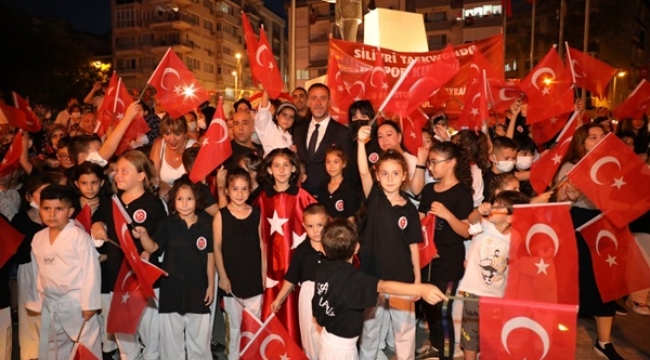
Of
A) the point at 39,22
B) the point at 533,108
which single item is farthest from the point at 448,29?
the point at 533,108

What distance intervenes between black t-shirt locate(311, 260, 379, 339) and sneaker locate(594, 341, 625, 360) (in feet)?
9.43

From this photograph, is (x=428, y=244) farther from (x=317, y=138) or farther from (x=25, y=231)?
(x=25, y=231)

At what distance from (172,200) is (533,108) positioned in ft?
15.9

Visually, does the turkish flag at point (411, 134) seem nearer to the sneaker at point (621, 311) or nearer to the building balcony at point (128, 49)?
the sneaker at point (621, 311)

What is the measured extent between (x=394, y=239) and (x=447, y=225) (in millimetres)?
580

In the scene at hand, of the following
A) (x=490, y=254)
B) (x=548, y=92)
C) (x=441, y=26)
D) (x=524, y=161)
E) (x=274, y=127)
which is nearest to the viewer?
(x=490, y=254)

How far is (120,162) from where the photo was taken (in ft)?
16.2

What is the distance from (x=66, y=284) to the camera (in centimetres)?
452

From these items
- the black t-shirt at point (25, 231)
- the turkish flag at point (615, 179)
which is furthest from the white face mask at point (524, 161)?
the black t-shirt at point (25, 231)

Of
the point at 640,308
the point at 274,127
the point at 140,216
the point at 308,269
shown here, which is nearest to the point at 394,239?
the point at 308,269

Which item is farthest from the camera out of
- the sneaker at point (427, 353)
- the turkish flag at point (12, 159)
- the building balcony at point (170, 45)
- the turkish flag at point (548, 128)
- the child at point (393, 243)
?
the building balcony at point (170, 45)

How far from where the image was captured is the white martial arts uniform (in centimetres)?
452

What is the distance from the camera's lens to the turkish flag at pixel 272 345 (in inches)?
171

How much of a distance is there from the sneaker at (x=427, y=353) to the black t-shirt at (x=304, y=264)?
156 centimetres
